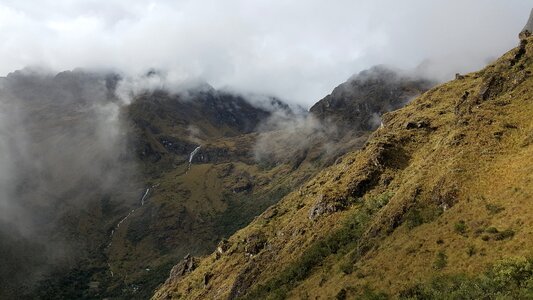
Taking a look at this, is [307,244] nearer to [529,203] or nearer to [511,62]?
[529,203]

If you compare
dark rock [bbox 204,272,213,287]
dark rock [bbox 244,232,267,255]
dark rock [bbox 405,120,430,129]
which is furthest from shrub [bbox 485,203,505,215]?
dark rock [bbox 204,272,213,287]

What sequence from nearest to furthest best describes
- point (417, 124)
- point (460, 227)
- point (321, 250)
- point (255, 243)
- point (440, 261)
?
point (440, 261) → point (460, 227) → point (321, 250) → point (417, 124) → point (255, 243)

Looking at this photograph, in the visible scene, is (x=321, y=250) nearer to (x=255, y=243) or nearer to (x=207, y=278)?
(x=255, y=243)

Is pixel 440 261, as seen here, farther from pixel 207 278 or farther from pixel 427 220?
pixel 207 278

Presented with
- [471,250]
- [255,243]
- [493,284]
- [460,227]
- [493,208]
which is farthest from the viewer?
[255,243]

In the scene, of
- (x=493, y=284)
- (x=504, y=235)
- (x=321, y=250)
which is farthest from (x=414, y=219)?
(x=493, y=284)

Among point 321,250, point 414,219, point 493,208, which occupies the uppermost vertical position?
point 414,219

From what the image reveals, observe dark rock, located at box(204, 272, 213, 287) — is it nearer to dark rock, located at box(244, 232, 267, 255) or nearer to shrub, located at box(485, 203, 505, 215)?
dark rock, located at box(244, 232, 267, 255)

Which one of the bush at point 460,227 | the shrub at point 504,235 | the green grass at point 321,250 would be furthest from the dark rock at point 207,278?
the shrub at point 504,235

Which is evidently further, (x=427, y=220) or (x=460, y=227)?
(x=427, y=220)

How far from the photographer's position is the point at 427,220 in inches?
3108

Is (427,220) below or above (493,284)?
above

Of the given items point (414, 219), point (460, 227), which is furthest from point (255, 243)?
point (460, 227)

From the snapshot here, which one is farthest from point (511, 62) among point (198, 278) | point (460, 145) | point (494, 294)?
point (198, 278)
